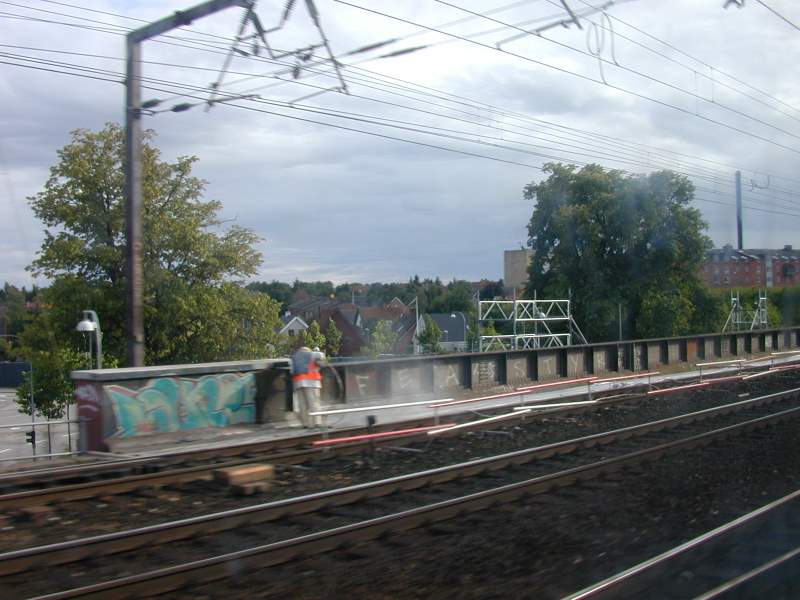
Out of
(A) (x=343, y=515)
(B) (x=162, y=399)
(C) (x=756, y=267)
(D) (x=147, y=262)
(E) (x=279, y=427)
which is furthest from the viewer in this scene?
(C) (x=756, y=267)

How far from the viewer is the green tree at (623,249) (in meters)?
55.7

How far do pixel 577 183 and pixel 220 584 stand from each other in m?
54.1

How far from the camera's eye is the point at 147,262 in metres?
33.8

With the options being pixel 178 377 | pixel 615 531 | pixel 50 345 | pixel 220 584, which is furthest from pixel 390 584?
pixel 50 345

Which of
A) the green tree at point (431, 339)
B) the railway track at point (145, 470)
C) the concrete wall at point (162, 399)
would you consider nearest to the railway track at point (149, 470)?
the railway track at point (145, 470)

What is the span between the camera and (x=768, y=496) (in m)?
9.09

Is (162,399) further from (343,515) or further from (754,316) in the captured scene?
(754,316)

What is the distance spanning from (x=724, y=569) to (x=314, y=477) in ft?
19.2

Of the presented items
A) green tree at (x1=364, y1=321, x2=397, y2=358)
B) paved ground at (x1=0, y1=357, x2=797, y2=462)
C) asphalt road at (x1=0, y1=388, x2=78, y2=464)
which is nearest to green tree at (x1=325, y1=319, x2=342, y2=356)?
green tree at (x1=364, y1=321, x2=397, y2=358)

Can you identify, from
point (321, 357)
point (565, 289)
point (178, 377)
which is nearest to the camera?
point (178, 377)

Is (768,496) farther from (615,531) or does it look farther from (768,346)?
(768,346)

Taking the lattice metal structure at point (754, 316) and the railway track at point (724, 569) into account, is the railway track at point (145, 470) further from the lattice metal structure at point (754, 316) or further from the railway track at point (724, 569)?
the lattice metal structure at point (754, 316)

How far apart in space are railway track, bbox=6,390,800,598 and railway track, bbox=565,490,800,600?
8.02ft

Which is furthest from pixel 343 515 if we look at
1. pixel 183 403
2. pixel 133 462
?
pixel 183 403
